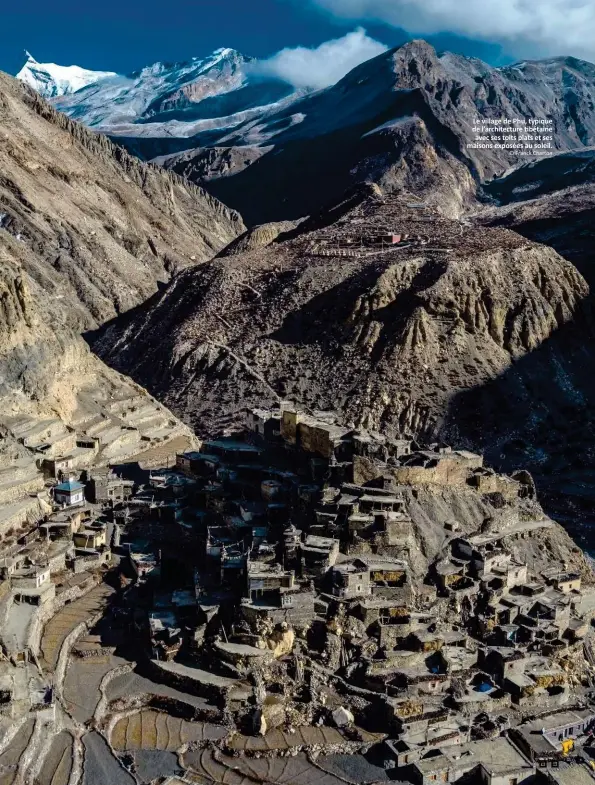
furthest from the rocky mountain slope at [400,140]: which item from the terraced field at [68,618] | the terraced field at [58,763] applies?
the terraced field at [58,763]

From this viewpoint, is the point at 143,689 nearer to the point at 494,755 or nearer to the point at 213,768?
the point at 213,768

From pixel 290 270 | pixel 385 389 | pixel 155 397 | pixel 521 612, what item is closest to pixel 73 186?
pixel 290 270

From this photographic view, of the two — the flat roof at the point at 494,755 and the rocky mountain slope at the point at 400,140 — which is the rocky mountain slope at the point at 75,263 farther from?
the flat roof at the point at 494,755

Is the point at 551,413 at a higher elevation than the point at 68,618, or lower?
lower

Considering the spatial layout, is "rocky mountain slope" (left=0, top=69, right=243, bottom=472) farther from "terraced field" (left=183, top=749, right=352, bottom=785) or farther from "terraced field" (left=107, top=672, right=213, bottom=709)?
"terraced field" (left=183, top=749, right=352, bottom=785)

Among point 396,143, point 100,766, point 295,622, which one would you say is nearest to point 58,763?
point 100,766

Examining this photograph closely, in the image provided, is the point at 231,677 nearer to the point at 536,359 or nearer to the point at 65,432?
the point at 65,432
